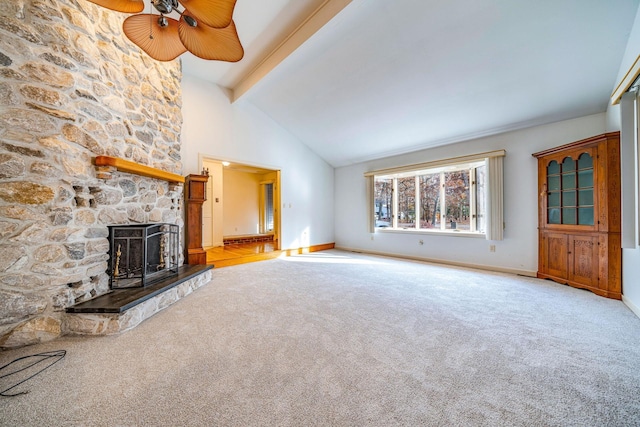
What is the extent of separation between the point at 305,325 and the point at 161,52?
2594 millimetres

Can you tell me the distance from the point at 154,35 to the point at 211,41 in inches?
19.2

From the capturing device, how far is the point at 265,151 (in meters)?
5.29

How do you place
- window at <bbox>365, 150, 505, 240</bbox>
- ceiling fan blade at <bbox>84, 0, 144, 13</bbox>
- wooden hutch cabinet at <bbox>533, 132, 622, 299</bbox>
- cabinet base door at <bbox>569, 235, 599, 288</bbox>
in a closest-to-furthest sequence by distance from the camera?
ceiling fan blade at <bbox>84, 0, 144, 13</bbox>, wooden hutch cabinet at <bbox>533, 132, 622, 299</bbox>, cabinet base door at <bbox>569, 235, 599, 288</bbox>, window at <bbox>365, 150, 505, 240</bbox>

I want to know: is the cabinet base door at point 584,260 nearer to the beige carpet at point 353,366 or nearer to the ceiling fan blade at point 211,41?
the beige carpet at point 353,366

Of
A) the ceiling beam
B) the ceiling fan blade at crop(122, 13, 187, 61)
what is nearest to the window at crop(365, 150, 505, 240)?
the ceiling beam

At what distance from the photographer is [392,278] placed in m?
3.69

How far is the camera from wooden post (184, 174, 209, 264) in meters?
3.81

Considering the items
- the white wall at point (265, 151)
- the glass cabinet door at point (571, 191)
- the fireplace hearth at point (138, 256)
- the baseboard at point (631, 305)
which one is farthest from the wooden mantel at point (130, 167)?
the glass cabinet door at point (571, 191)

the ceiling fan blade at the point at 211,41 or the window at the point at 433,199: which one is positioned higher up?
the ceiling fan blade at the point at 211,41

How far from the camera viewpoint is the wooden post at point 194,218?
12.5ft

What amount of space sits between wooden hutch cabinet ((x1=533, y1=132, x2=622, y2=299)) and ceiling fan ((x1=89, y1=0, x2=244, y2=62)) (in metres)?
4.15

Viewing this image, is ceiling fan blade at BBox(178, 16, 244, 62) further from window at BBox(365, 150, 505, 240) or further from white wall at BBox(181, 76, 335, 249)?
window at BBox(365, 150, 505, 240)

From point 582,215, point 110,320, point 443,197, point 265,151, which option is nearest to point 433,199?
point 443,197

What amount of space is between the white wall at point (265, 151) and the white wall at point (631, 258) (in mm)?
5033
